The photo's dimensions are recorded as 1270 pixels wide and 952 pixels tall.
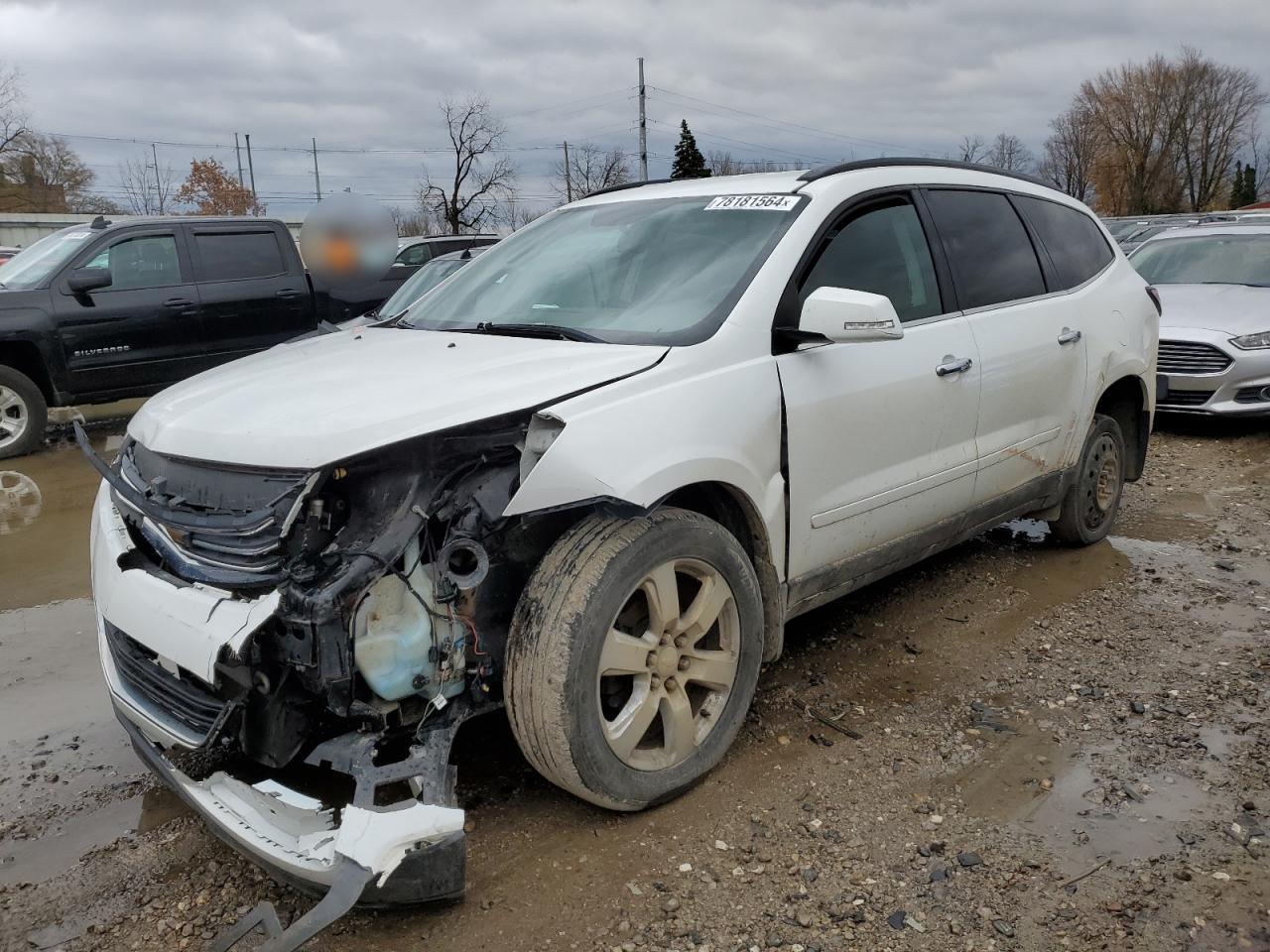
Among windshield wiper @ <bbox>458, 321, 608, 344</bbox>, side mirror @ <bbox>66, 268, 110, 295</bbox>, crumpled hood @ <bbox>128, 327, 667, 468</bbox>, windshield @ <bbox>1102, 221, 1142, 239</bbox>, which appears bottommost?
crumpled hood @ <bbox>128, 327, 667, 468</bbox>

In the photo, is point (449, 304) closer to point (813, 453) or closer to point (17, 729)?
point (813, 453)

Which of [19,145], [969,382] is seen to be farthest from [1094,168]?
[969,382]

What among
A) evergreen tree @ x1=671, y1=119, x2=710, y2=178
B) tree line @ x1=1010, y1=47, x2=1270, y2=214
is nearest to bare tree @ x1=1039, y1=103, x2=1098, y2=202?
tree line @ x1=1010, y1=47, x2=1270, y2=214

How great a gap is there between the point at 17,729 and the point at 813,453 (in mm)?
2927

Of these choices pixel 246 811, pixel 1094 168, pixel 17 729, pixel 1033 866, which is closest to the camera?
pixel 246 811

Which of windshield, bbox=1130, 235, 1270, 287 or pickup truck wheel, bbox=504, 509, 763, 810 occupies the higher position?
windshield, bbox=1130, 235, 1270, 287

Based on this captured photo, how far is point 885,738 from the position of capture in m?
3.15

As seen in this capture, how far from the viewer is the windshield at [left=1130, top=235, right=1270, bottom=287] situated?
8.70m

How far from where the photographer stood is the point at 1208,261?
29.7 feet

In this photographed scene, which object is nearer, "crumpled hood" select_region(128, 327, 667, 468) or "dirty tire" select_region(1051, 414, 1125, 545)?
"crumpled hood" select_region(128, 327, 667, 468)

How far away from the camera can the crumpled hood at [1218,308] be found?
7.66 m

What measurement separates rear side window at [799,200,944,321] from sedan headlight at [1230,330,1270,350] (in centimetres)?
526

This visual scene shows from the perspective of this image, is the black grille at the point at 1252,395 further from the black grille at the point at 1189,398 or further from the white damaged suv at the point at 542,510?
the white damaged suv at the point at 542,510

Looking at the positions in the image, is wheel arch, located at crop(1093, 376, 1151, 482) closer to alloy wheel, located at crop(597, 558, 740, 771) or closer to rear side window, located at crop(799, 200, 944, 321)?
rear side window, located at crop(799, 200, 944, 321)
